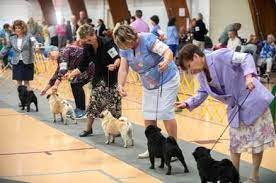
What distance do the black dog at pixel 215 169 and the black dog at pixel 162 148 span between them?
1.50ft

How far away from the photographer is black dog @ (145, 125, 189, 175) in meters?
4.91

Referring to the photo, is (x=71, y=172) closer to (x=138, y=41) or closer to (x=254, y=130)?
(x=138, y=41)

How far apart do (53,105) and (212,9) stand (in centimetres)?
1181

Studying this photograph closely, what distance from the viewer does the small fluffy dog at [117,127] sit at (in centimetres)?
626

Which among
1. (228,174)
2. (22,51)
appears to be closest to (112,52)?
(228,174)

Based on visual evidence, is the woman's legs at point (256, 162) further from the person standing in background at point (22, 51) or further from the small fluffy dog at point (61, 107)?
the person standing in background at point (22, 51)

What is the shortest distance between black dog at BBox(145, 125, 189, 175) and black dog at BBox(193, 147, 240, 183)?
0.46 m

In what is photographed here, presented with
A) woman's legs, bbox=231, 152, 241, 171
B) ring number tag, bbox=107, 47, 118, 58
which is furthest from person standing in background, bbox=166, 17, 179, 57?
woman's legs, bbox=231, 152, 241, 171

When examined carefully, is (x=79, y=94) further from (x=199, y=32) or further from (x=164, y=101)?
(x=199, y=32)

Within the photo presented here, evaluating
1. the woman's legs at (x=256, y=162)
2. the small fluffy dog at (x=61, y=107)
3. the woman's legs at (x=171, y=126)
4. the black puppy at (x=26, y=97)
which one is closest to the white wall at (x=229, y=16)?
the black puppy at (x=26, y=97)

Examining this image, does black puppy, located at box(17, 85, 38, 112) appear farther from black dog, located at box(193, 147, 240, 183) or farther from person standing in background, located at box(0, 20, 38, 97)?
black dog, located at box(193, 147, 240, 183)

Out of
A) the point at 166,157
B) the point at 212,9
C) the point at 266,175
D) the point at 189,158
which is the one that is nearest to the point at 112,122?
the point at 189,158

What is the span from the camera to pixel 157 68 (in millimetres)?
5281

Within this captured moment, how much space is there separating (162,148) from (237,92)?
1.01 metres
